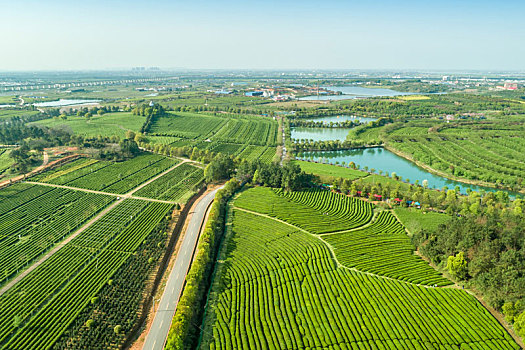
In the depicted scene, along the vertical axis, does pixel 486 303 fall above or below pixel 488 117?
below

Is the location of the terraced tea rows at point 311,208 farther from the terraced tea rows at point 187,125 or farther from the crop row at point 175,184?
the terraced tea rows at point 187,125

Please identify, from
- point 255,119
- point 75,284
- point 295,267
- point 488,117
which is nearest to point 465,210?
point 295,267

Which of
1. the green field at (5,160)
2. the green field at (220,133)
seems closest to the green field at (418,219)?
the green field at (220,133)

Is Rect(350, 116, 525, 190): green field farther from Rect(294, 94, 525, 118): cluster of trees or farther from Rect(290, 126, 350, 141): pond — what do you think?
Rect(294, 94, 525, 118): cluster of trees

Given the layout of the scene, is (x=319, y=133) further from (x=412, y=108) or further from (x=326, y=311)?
(x=326, y=311)

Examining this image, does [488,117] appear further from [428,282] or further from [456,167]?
[428,282]
